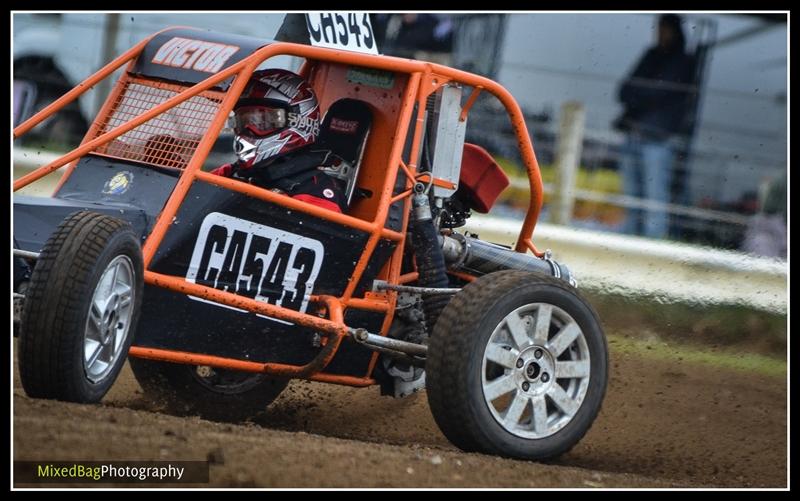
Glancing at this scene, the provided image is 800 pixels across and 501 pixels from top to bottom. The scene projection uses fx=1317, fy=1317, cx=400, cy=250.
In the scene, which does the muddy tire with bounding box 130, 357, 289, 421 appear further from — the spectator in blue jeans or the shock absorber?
the spectator in blue jeans

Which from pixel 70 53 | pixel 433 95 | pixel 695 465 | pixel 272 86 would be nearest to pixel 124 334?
pixel 272 86

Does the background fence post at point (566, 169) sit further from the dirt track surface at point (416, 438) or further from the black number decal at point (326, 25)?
the black number decal at point (326, 25)

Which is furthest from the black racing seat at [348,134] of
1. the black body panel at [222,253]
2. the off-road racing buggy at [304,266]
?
the black body panel at [222,253]

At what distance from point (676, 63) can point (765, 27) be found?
0.80m

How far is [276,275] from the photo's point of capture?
526 cm

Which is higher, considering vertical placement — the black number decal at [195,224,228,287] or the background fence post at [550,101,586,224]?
the background fence post at [550,101,586,224]

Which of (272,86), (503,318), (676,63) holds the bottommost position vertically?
(503,318)

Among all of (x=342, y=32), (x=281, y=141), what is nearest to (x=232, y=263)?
(x=281, y=141)

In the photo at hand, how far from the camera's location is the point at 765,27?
9734 millimetres

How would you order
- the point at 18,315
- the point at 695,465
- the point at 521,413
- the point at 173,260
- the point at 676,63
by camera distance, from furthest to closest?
the point at 676,63
the point at 695,465
the point at 521,413
the point at 173,260
the point at 18,315

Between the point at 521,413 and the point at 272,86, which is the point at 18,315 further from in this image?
the point at 521,413

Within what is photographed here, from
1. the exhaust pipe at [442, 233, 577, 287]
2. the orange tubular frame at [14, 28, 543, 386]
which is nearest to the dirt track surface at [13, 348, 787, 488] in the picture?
the orange tubular frame at [14, 28, 543, 386]

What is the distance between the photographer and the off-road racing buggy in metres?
4.79

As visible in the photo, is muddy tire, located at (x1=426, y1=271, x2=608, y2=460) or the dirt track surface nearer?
the dirt track surface
